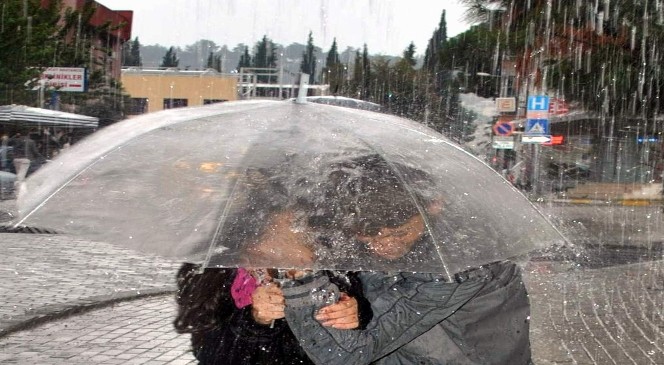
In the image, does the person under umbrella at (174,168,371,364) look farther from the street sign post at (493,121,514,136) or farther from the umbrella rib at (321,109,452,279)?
the street sign post at (493,121,514,136)

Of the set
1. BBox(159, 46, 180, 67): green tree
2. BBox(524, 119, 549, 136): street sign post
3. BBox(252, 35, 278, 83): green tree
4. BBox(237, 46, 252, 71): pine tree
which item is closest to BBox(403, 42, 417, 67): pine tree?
BBox(252, 35, 278, 83): green tree

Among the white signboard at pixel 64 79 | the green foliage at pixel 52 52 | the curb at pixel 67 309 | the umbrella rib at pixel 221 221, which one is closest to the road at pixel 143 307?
the curb at pixel 67 309

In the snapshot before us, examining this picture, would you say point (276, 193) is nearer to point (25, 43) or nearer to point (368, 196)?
point (368, 196)

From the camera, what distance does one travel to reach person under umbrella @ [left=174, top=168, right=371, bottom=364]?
2.69 meters

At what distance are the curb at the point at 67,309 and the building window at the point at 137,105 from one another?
110 ft

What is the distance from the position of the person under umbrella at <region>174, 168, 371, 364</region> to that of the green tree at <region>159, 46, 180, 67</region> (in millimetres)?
45871

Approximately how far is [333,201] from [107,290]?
6601 millimetres

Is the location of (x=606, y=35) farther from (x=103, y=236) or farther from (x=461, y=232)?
(x=103, y=236)

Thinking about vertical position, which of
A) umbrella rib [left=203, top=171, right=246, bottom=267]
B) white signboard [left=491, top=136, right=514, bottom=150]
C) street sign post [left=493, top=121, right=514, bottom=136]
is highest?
umbrella rib [left=203, top=171, right=246, bottom=267]

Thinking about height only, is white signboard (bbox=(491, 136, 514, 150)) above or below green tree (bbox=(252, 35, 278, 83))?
below

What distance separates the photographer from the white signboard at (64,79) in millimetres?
30716

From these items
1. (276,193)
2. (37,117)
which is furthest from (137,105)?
(276,193)

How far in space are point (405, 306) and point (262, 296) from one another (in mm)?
466

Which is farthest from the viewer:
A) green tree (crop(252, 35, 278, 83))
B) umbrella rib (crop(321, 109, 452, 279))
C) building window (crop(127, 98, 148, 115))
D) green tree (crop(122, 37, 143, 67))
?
green tree (crop(122, 37, 143, 67))
